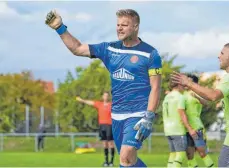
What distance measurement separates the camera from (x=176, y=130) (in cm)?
1480

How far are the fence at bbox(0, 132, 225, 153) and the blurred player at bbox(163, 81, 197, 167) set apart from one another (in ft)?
67.3

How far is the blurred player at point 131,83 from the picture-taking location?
28.3ft

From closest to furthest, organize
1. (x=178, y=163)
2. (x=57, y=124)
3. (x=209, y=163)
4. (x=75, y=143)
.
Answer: (x=178, y=163)
(x=209, y=163)
(x=75, y=143)
(x=57, y=124)

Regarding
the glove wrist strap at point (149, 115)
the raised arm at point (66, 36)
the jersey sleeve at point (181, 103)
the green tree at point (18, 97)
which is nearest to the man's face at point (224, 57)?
the glove wrist strap at point (149, 115)

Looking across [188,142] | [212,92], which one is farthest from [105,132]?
[212,92]

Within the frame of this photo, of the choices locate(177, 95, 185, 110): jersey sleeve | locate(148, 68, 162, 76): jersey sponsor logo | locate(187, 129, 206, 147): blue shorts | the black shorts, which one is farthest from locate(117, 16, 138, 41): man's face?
the black shorts

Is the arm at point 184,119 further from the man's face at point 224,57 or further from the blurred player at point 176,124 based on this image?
the man's face at point 224,57

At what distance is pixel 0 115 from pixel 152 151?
88.7ft

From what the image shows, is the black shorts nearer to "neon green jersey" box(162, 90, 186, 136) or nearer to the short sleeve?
"neon green jersey" box(162, 90, 186, 136)

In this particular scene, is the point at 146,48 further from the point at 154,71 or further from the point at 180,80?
the point at 180,80

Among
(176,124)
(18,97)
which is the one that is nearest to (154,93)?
(176,124)

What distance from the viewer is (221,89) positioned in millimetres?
7938

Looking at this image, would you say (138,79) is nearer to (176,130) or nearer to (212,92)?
(212,92)

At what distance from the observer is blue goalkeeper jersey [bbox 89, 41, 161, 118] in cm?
880
